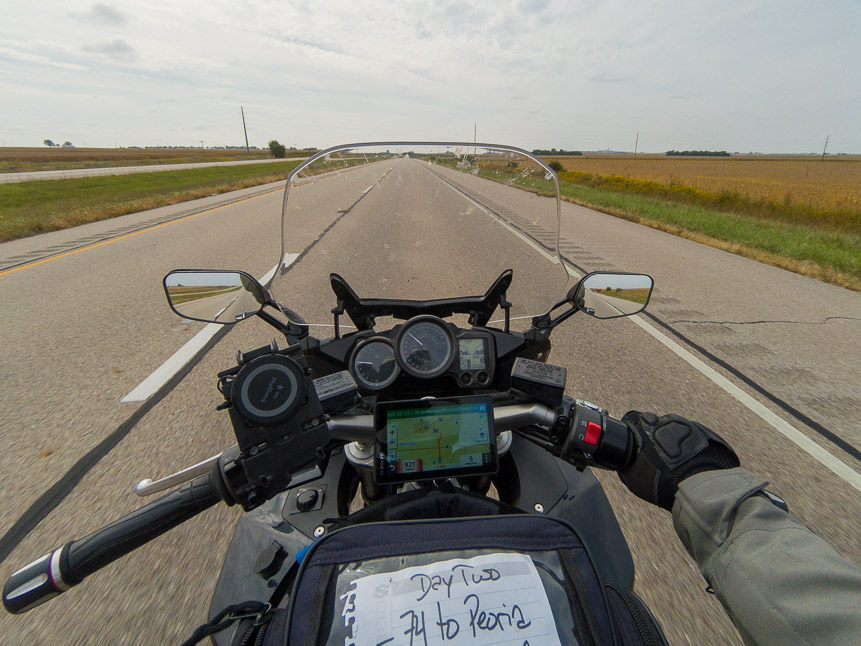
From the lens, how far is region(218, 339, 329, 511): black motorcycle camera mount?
3.59 ft

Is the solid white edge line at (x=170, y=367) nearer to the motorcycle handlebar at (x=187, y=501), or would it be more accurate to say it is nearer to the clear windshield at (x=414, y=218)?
the clear windshield at (x=414, y=218)

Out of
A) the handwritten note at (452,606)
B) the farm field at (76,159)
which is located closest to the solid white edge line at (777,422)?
the handwritten note at (452,606)

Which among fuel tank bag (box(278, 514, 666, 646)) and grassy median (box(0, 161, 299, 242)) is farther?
grassy median (box(0, 161, 299, 242))

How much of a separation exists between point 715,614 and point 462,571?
1.64 metres

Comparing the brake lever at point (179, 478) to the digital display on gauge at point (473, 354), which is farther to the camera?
the digital display on gauge at point (473, 354)

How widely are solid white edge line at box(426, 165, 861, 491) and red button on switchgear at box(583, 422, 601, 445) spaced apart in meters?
0.84

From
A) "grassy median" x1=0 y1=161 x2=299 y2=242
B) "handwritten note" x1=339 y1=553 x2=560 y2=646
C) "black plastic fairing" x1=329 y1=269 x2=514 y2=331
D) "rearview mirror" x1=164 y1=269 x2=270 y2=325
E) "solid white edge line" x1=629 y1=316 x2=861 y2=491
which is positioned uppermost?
"rearview mirror" x1=164 y1=269 x2=270 y2=325

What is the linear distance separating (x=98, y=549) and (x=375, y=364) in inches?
32.7

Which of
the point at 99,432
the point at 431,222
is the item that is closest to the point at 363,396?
the point at 431,222

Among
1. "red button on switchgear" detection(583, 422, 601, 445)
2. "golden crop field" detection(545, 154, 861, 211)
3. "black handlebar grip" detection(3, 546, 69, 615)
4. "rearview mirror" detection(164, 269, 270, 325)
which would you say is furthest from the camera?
"golden crop field" detection(545, 154, 861, 211)

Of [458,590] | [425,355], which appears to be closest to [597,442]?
[425,355]

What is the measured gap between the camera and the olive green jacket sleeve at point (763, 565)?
83 centimetres

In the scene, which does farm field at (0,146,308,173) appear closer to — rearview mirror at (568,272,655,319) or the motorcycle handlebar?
the motorcycle handlebar

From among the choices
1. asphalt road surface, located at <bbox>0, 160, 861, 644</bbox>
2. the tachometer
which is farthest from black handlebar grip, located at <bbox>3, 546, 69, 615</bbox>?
asphalt road surface, located at <bbox>0, 160, 861, 644</bbox>
